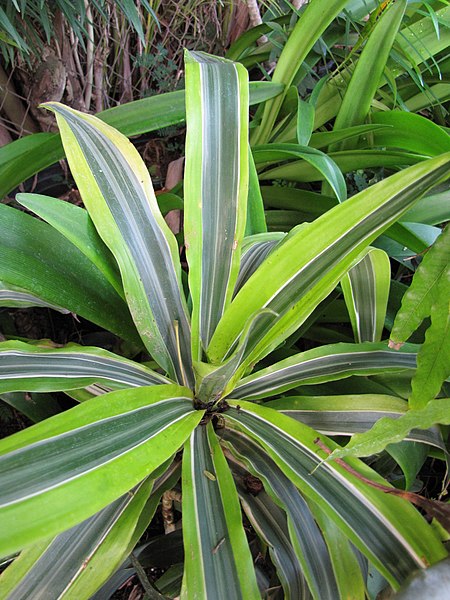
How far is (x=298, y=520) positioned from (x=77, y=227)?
431 millimetres

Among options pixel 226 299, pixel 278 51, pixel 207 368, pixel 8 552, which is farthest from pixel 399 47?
pixel 8 552

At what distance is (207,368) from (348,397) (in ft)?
0.68

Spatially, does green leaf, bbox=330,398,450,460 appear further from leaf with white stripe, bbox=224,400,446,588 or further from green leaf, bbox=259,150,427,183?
green leaf, bbox=259,150,427,183

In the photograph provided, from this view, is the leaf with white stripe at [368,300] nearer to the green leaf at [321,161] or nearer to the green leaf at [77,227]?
the green leaf at [321,161]

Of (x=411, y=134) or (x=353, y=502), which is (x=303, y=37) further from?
(x=353, y=502)

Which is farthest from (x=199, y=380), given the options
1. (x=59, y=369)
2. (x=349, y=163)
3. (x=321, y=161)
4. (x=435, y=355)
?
(x=349, y=163)

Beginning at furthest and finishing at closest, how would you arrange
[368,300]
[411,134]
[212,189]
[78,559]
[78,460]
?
1. [411,134]
2. [368,300]
3. [212,189]
4. [78,559]
5. [78,460]

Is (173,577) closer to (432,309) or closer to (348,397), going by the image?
(348,397)

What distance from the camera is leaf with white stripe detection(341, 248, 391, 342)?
2.30 ft

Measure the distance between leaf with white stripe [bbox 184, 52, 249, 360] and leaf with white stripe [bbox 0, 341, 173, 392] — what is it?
96 millimetres

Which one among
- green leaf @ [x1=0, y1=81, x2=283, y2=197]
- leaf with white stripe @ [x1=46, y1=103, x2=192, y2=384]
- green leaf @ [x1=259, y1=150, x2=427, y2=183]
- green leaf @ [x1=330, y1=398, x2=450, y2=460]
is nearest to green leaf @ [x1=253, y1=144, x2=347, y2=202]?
green leaf @ [x1=259, y1=150, x2=427, y2=183]

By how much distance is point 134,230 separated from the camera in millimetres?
587

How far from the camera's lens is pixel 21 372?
508 mm

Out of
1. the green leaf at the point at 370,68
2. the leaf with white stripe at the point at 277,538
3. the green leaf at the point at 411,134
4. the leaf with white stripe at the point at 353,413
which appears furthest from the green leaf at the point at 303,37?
the leaf with white stripe at the point at 277,538
